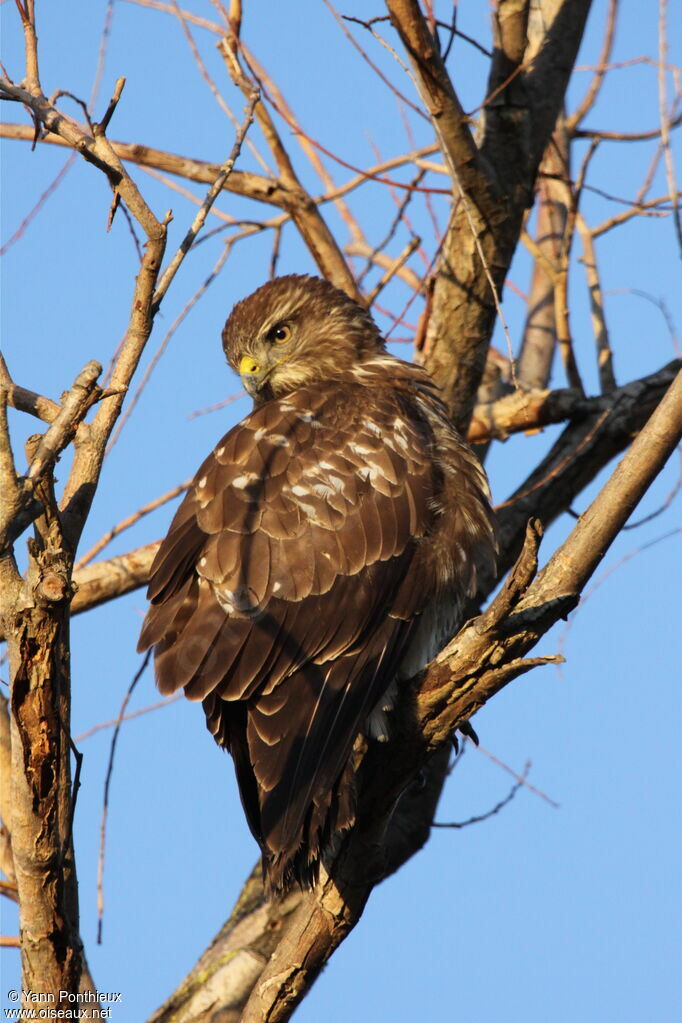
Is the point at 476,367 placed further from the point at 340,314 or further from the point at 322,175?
the point at 322,175

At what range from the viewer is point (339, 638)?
141 inches

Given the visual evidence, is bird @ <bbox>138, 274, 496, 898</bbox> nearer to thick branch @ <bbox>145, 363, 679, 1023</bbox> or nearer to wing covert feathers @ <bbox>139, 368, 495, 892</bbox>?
wing covert feathers @ <bbox>139, 368, 495, 892</bbox>

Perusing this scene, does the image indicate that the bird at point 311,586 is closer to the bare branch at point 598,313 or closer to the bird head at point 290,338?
the bird head at point 290,338

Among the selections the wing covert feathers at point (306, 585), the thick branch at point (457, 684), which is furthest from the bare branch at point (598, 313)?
the thick branch at point (457, 684)

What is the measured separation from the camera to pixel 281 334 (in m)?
5.09

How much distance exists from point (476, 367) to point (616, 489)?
2.30 m

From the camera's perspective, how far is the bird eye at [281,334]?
16.6ft

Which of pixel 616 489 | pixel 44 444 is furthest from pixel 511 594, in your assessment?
pixel 44 444

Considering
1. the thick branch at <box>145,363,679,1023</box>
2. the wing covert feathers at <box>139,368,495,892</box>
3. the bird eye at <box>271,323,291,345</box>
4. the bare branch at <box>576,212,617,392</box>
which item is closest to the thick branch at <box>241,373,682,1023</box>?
the thick branch at <box>145,363,679,1023</box>

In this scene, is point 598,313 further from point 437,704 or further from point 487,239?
point 437,704

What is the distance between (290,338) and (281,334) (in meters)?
0.04

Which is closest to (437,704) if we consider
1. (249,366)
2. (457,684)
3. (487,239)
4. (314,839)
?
(457,684)

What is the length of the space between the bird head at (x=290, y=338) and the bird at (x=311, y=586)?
688 mm

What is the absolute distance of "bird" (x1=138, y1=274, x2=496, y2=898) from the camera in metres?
3.37
